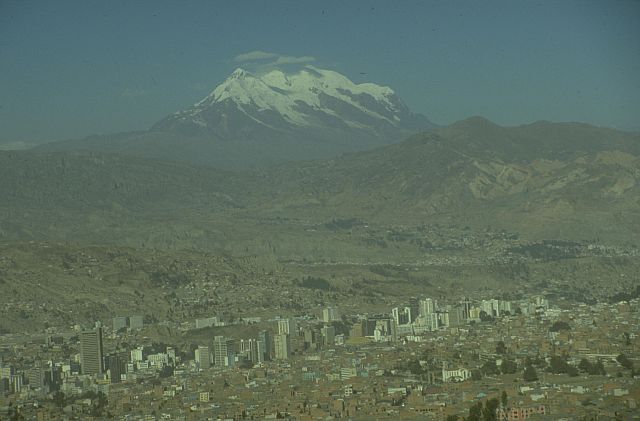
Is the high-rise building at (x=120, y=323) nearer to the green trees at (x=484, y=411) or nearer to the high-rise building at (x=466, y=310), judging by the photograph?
the high-rise building at (x=466, y=310)

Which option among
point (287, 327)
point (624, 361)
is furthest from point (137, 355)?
point (624, 361)

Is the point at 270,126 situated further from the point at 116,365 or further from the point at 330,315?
the point at 116,365

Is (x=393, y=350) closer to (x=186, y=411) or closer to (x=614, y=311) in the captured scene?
(x=614, y=311)

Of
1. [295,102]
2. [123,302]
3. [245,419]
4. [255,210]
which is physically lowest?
[245,419]

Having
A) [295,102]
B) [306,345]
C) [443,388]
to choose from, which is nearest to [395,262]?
[306,345]

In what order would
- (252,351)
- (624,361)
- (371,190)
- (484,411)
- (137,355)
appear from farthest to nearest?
1. (371,190)
2. (137,355)
3. (252,351)
4. (624,361)
5. (484,411)

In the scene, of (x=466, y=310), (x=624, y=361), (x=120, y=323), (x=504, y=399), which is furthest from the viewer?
(x=120, y=323)

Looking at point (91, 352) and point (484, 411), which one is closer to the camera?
point (484, 411)
